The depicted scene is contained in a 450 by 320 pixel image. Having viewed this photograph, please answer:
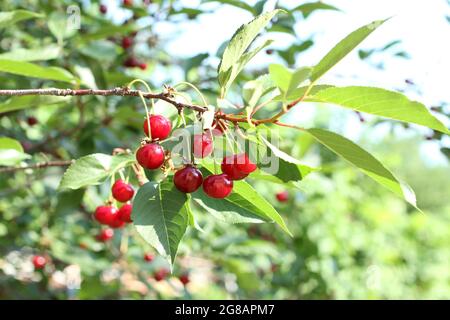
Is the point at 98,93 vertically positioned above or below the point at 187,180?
above

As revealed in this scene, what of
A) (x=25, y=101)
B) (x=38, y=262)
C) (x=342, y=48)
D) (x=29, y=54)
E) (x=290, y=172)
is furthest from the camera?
(x=38, y=262)

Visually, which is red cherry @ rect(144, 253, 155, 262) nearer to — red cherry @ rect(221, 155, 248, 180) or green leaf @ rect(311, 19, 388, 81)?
red cherry @ rect(221, 155, 248, 180)

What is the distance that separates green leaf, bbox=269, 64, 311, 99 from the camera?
980mm

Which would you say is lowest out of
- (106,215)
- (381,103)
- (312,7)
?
(106,215)

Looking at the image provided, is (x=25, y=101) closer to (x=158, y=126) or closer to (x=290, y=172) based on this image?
(x=158, y=126)

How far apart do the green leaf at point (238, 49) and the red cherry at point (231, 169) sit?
0.15 metres

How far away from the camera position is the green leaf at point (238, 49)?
1107 mm

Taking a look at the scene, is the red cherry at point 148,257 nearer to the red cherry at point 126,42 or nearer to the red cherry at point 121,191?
the red cherry at point 126,42

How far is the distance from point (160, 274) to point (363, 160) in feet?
6.53

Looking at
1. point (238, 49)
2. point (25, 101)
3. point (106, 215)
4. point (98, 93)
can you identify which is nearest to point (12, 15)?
point (25, 101)

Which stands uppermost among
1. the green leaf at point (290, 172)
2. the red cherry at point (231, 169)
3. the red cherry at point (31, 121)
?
the red cherry at point (231, 169)

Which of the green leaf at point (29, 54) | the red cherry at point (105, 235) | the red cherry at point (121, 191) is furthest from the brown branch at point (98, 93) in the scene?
the red cherry at point (105, 235)

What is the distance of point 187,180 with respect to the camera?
3.76 ft

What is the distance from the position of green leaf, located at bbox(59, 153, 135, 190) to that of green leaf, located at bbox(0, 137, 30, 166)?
1.30 ft
